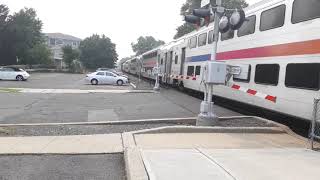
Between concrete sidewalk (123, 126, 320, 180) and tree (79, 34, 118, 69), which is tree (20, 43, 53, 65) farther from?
concrete sidewalk (123, 126, 320, 180)

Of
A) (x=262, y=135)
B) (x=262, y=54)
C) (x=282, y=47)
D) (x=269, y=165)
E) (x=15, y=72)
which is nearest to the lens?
(x=269, y=165)

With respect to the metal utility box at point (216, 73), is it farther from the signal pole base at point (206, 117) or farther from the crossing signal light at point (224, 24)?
the crossing signal light at point (224, 24)

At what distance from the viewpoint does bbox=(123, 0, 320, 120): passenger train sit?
11.9 metres

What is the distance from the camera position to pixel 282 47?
43.9ft

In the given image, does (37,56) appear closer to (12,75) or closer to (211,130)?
(12,75)

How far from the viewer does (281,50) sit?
44.1 ft

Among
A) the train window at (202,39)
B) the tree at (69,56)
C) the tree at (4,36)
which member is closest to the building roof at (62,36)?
the tree at (69,56)

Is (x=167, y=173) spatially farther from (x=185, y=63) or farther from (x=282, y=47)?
(x=185, y=63)

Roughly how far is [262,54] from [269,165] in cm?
710

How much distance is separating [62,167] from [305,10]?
709 centimetres

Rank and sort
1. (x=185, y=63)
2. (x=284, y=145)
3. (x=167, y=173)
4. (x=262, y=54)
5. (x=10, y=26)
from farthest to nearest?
(x=10, y=26)
(x=185, y=63)
(x=262, y=54)
(x=284, y=145)
(x=167, y=173)

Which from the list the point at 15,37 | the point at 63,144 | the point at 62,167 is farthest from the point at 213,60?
the point at 15,37

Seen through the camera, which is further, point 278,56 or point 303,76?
point 278,56

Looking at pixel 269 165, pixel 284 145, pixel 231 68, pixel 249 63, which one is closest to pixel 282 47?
pixel 231 68
